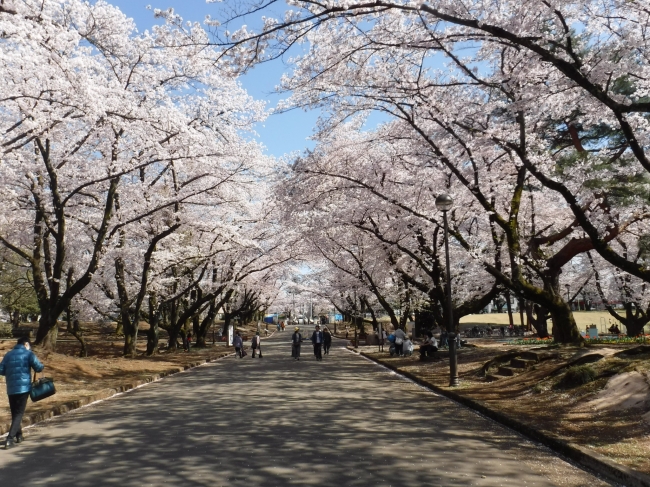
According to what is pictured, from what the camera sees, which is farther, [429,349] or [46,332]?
[429,349]

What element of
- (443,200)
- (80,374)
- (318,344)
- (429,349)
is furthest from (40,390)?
(318,344)

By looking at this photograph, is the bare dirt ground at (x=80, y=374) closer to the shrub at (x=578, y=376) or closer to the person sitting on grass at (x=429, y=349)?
the person sitting on grass at (x=429, y=349)

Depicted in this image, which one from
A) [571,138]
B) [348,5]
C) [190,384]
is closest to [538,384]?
[348,5]

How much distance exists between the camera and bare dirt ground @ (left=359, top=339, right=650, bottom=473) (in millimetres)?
6527

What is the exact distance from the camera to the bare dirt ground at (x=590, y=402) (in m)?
6.53

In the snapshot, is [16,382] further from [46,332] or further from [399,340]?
[399,340]

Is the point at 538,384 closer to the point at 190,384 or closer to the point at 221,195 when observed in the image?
the point at 190,384

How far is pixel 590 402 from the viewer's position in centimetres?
884

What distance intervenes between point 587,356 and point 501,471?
22.6ft

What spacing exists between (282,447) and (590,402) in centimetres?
533

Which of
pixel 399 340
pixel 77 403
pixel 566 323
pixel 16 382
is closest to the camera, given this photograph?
pixel 16 382

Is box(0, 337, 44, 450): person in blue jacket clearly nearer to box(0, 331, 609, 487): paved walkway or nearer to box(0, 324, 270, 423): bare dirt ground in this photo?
box(0, 331, 609, 487): paved walkway

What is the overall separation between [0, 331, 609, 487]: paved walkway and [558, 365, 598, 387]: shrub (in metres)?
2.18

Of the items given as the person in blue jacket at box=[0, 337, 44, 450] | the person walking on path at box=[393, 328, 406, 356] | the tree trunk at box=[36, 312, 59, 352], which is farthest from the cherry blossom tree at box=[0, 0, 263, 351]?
the person walking on path at box=[393, 328, 406, 356]
